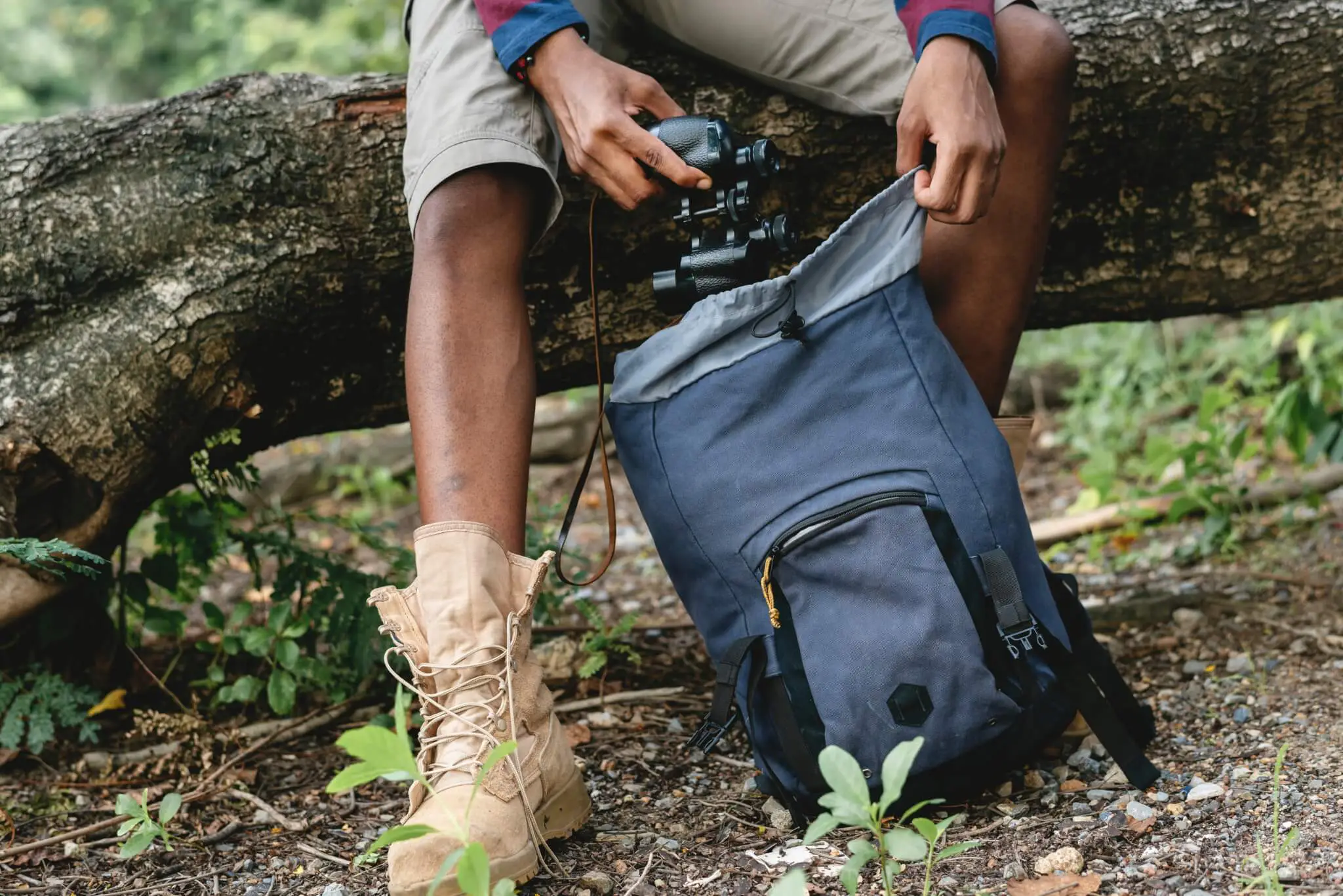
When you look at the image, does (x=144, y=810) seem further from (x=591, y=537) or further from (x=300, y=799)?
(x=591, y=537)

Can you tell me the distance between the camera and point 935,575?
1666mm

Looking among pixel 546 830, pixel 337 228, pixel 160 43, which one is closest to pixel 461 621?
pixel 546 830

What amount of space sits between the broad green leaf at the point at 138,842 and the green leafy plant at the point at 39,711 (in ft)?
1.84

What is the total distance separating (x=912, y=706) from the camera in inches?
65.1

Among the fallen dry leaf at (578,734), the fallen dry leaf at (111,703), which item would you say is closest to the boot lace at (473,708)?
the fallen dry leaf at (578,734)

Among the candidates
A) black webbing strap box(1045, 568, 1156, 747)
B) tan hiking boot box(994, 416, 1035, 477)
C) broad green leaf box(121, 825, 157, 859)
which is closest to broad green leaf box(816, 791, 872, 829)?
black webbing strap box(1045, 568, 1156, 747)

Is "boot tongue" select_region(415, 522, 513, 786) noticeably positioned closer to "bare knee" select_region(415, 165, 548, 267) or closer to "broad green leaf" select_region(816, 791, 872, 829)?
"bare knee" select_region(415, 165, 548, 267)

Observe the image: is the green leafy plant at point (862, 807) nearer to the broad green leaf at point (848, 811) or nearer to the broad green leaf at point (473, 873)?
the broad green leaf at point (848, 811)

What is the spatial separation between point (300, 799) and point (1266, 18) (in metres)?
2.52

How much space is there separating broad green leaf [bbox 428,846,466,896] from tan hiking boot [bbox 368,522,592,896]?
8cm

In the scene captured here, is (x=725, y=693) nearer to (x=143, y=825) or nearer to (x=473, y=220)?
(x=473, y=220)

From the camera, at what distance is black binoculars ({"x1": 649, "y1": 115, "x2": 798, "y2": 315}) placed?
1.80 metres

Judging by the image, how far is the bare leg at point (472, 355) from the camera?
1.74 m

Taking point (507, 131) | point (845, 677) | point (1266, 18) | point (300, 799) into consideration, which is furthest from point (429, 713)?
point (1266, 18)
